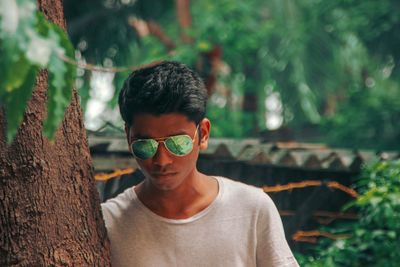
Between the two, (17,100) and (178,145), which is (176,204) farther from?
(17,100)

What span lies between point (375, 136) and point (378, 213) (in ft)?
37.3

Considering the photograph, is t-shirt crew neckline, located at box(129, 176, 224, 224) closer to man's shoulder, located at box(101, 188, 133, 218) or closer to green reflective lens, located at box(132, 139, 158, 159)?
man's shoulder, located at box(101, 188, 133, 218)

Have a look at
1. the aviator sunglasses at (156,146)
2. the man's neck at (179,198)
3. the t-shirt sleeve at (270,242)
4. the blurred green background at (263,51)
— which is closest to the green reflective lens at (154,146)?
the aviator sunglasses at (156,146)

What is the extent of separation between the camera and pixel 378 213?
514 cm

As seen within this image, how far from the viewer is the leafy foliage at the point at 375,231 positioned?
5.11 meters

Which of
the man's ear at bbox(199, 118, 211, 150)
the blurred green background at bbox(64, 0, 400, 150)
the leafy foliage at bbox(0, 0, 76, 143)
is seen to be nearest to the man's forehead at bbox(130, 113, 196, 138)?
the man's ear at bbox(199, 118, 211, 150)

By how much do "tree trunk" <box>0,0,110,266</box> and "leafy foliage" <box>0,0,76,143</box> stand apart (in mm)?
734

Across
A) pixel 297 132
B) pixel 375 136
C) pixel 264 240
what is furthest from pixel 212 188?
pixel 297 132

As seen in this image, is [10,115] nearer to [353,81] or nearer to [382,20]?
[382,20]

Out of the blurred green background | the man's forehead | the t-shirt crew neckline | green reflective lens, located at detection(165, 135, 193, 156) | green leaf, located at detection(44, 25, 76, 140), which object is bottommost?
the t-shirt crew neckline

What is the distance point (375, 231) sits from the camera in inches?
206

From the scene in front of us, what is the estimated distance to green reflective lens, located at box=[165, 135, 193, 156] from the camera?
8.38 ft

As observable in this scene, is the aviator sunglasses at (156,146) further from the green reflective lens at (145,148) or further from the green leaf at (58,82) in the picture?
the green leaf at (58,82)

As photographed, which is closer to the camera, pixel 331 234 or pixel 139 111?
pixel 139 111
